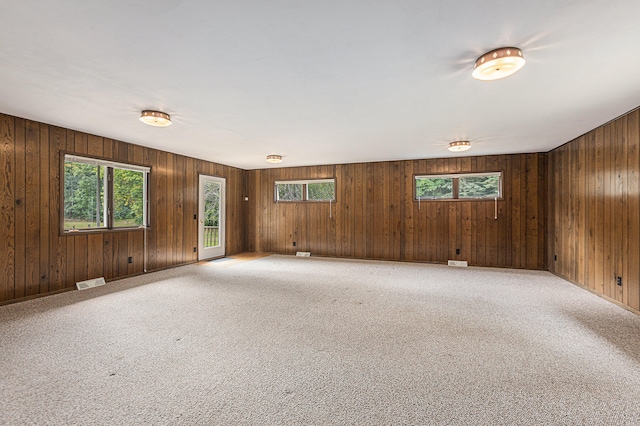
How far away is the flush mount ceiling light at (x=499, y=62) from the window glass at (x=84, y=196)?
520 centimetres

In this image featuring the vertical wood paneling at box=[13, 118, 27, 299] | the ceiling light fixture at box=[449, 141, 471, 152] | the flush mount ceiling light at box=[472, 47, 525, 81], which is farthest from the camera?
the ceiling light fixture at box=[449, 141, 471, 152]

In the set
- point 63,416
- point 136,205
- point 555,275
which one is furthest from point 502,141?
point 136,205

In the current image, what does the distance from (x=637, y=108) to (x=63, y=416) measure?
5664mm

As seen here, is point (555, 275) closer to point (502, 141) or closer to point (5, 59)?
point (502, 141)

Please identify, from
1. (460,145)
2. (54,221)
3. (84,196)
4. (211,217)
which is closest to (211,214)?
(211,217)

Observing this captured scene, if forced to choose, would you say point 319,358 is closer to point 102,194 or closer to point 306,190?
point 102,194

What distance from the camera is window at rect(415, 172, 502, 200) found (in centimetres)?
589

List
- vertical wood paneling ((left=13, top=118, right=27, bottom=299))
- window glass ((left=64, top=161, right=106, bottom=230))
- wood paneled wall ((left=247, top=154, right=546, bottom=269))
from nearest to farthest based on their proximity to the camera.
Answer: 1. vertical wood paneling ((left=13, top=118, right=27, bottom=299))
2. window glass ((left=64, top=161, right=106, bottom=230))
3. wood paneled wall ((left=247, top=154, right=546, bottom=269))

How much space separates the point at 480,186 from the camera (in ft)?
19.6

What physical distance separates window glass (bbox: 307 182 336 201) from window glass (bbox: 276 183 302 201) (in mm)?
286

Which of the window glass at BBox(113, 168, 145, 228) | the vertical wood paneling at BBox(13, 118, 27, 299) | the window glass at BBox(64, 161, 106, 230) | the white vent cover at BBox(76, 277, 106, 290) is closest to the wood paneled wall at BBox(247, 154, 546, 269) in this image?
the window glass at BBox(113, 168, 145, 228)

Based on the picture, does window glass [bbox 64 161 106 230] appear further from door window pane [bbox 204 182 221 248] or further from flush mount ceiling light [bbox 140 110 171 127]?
door window pane [bbox 204 182 221 248]

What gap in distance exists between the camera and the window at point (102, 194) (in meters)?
4.11

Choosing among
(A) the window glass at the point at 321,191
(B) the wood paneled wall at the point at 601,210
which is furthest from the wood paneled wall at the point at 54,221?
(B) the wood paneled wall at the point at 601,210
